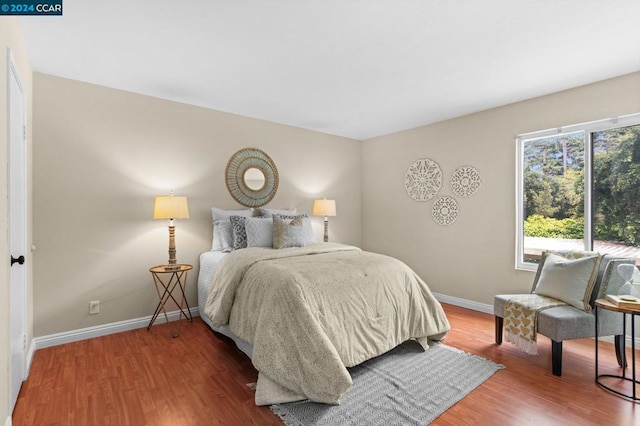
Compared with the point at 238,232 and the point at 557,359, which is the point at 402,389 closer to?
the point at 557,359

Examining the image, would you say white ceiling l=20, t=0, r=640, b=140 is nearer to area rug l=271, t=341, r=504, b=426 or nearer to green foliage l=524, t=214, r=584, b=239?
green foliage l=524, t=214, r=584, b=239

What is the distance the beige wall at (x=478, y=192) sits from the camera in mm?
3213

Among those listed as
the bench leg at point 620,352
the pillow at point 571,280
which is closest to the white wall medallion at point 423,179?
the pillow at point 571,280

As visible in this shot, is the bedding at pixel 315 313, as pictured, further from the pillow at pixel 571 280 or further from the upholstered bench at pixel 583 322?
the pillow at pixel 571 280

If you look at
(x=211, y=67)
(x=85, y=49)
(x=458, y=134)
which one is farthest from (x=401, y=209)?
(x=85, y=49)

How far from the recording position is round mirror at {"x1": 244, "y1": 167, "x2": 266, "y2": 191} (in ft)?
13.6

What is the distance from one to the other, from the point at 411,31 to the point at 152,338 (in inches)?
137

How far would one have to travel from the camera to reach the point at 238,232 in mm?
3467

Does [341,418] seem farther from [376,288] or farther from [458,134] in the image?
[458,134]

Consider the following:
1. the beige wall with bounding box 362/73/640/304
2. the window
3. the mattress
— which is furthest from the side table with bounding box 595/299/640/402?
the mattress

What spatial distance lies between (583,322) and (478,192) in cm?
190

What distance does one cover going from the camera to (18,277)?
2.16 meters

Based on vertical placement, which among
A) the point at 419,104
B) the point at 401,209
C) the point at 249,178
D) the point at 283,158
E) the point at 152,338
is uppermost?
the point at 419,104

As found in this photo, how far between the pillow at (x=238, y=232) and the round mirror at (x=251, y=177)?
60cm
